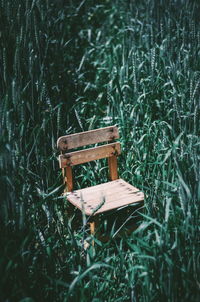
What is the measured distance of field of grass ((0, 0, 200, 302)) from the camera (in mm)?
2205

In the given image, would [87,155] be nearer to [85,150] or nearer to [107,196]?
[85,150]

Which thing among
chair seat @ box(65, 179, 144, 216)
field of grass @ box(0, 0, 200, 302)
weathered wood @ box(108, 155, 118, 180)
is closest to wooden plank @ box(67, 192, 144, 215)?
chair seat @ box(65, 179, 144, 216)

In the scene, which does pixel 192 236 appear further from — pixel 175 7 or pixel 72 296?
pixel 175 7

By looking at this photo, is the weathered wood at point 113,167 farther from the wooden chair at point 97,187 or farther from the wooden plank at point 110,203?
the wooden plank at point 110,203

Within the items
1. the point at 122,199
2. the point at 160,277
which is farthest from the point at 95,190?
the point at 160,277

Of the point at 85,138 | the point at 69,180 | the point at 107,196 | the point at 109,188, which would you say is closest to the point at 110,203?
the point at 107,196

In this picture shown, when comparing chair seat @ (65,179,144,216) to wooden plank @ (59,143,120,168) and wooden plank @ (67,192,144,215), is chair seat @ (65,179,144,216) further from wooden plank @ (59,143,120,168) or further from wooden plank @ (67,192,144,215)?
wooden plank @ (59,143,120,168)

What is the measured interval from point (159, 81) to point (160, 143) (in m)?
0.74

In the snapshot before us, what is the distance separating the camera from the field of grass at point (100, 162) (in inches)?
86.8

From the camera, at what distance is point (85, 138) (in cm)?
319

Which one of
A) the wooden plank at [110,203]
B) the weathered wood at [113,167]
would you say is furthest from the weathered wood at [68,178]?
the weathered wood at [113,167]

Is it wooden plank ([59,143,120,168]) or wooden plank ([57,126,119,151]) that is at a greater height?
wooden plank ([57,126,119,151])

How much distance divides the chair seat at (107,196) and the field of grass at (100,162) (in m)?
0.12

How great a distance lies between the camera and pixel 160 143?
336cm
